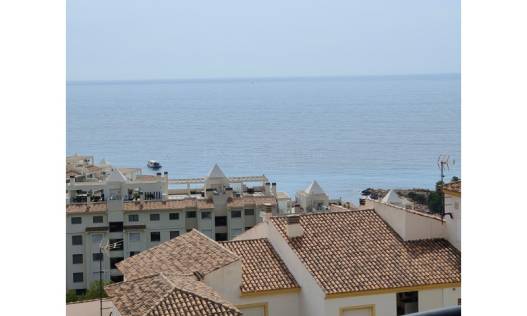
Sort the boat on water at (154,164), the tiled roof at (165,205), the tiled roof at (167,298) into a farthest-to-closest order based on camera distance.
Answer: the boat on water at (154,164) < the tiled roof at (165,205) < the tiled roof at (167,298)

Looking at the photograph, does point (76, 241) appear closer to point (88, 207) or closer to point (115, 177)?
point (88, 207)

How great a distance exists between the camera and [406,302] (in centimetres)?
459

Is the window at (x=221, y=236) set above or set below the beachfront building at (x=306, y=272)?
below

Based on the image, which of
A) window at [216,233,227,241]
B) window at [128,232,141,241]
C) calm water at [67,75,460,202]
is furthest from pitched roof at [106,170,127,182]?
calm water at [67,75,460,202]

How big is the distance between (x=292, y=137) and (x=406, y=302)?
1080 inches

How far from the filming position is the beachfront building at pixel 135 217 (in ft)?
46.1

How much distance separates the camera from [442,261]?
15.7 ft

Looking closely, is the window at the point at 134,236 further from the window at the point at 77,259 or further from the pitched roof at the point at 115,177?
the pitched roof at the point at 115,177

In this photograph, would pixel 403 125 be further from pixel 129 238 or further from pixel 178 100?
pixel 178 100

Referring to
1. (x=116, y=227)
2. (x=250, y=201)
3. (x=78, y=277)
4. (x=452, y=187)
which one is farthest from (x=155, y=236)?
(x=452, y=187)

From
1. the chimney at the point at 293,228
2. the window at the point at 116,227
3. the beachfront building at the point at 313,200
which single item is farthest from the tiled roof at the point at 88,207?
the chimney at the point at 293,228

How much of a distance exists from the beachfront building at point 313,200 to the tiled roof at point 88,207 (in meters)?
3.30
